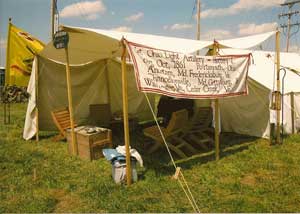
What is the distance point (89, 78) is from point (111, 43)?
11.1ft

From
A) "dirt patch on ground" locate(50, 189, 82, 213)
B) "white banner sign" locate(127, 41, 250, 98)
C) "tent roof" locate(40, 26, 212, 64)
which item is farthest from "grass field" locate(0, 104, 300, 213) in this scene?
"tent roof" locate(40, 26, 212, 64)

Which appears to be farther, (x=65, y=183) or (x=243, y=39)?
(x=243, y=39)

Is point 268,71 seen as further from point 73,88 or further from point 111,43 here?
point 73,88

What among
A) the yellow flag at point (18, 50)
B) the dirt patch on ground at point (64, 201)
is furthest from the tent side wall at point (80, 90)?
the dirt patch on ground at point (64, 201)

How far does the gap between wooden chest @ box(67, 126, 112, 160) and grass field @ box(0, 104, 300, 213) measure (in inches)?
7.3

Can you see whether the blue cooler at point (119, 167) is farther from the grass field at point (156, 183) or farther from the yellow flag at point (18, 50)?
the yellow flag at point (18, 50)

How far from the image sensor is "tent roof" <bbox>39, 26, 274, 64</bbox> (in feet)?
16.2

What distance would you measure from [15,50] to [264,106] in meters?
8.84

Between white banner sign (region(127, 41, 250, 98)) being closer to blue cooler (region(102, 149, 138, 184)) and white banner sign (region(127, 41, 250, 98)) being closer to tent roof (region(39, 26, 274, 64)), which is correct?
tent roof (region(39, 26, 274, 64))

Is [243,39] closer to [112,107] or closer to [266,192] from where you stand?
[266,192]

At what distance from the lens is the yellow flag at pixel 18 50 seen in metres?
10.2

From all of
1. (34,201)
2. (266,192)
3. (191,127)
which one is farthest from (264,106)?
(34,201)

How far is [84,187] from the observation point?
443cm

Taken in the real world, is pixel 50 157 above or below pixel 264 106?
below
